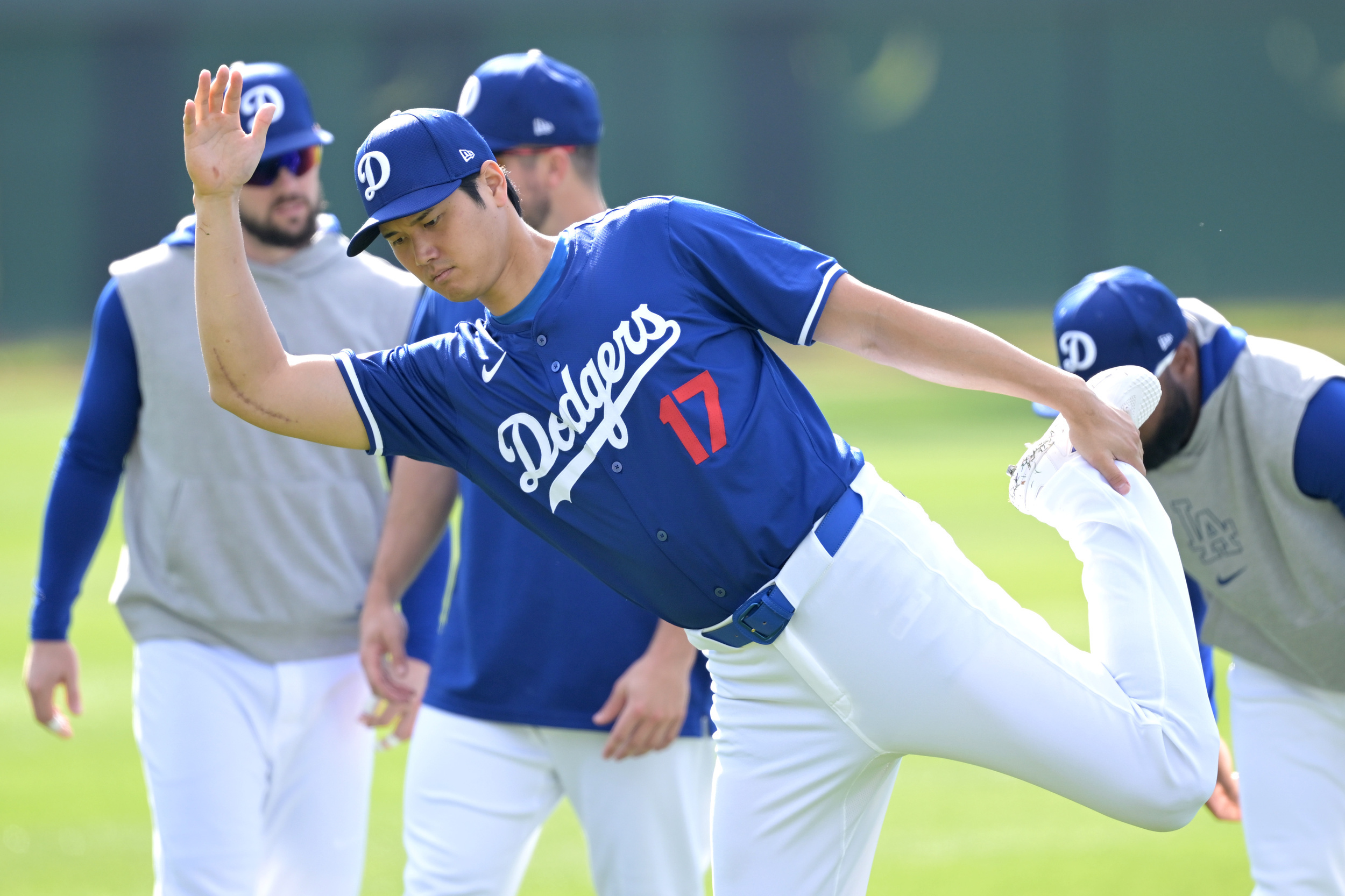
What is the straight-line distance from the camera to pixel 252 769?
13.9 feet

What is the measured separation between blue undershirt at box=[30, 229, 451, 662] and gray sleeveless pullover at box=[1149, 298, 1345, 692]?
2.92 meters

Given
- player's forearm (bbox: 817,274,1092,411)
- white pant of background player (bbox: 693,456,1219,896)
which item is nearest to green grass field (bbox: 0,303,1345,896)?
white pant of background player (bbox: 693,456,1219,896)

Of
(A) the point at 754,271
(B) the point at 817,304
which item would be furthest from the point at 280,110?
(B) the point at 817,304

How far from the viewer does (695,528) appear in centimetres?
315

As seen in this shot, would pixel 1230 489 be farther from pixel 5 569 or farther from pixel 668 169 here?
pixel 668 169

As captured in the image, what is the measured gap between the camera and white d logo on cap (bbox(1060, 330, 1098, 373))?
4.07m

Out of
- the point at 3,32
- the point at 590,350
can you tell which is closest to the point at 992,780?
the point at 590,350

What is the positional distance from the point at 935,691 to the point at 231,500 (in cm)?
221

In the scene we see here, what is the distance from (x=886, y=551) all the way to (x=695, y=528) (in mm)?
414

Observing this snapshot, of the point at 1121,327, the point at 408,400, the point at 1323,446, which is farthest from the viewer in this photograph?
the point at 1121,327

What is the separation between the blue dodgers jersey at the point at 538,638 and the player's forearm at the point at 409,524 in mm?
203

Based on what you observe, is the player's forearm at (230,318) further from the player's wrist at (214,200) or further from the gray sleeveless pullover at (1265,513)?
the gray sleeveless pullover at (1265,513)

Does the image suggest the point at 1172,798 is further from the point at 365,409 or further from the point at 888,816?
the point at 888,816

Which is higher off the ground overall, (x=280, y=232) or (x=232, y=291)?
(x=232, y=291)
